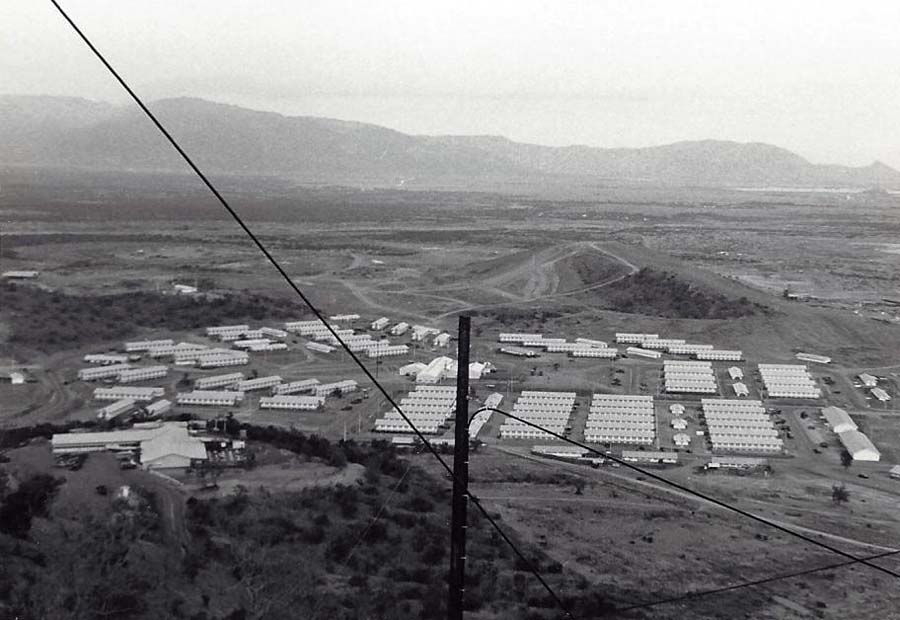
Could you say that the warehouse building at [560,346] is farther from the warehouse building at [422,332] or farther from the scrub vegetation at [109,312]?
the scrub vegetation at [109,312]

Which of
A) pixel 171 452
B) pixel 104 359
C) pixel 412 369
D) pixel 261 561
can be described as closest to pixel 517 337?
pixel 412 369

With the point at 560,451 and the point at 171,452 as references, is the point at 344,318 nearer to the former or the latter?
the point at 560,451

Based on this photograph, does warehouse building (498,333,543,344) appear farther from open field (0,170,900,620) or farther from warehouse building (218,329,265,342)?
warehouse building (218,329,265,342)

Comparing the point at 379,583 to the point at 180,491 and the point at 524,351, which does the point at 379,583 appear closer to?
the point at 180,491

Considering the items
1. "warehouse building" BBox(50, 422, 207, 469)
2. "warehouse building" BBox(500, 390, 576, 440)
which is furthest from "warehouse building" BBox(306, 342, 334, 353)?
"warehouse building" BBox(50, 422, 207, 469)

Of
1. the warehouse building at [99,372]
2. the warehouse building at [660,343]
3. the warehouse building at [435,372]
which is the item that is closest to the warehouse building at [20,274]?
the warehouse building at [99,372]

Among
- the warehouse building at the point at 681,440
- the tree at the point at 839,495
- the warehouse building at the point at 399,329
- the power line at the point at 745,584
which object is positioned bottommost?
the warehouse building at the point at 399,329
